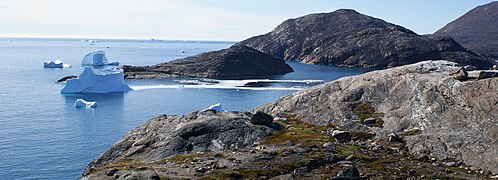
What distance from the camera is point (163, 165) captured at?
3484 centimetres

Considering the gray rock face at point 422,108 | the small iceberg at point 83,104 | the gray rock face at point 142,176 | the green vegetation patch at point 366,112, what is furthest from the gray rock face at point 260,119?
the small iceberg at point 83,104

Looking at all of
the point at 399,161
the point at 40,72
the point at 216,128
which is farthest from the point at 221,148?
the point at 40,72

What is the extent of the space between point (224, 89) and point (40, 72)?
3312 inches

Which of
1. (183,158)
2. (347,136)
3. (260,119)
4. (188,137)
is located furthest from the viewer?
(260,119)

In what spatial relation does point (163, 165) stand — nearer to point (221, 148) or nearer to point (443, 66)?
point (221, 148)

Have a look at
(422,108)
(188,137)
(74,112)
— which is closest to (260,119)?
(188,137)

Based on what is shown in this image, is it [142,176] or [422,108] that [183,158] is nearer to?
[142,176]

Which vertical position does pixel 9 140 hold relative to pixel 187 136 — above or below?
below

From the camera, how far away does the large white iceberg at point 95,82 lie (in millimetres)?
129250

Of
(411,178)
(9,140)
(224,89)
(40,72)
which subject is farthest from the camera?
(40,72)

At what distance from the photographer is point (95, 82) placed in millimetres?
132500

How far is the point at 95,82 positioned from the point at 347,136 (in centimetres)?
10494

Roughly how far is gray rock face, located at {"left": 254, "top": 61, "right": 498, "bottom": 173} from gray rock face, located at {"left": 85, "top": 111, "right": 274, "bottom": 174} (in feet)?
25.7

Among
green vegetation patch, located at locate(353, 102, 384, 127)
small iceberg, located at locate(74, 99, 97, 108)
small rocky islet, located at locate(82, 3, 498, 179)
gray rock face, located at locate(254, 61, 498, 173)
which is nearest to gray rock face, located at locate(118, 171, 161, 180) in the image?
small rocky islet, located at locate(82, 3, 498, 179)
